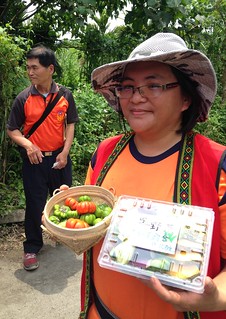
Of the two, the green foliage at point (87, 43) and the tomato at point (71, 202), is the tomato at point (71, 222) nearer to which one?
the tomato at point (71, 202)

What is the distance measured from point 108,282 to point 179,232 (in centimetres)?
41

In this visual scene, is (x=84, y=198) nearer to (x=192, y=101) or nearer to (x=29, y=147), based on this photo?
(x=192, y=101)

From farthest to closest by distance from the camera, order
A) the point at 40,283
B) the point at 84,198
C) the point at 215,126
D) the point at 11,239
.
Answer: the point at 215,126 → the point at 11,239 → the point at 40,283 → the point at 84,198

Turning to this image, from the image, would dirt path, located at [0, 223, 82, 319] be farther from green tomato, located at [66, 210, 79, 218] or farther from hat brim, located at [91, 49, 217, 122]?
hat brim, located at [91, 49, 217, 122]

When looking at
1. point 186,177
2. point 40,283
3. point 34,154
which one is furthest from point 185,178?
point 40,283

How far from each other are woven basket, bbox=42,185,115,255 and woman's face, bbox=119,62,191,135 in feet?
0.98

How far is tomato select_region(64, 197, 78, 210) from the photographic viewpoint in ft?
4.31

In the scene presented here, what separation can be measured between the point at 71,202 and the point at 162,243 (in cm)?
50

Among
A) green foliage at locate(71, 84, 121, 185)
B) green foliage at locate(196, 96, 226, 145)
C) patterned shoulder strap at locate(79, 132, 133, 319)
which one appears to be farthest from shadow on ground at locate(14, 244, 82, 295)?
green foliage at locate(196, 96, 226, 145)

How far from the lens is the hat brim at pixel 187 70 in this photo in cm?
117

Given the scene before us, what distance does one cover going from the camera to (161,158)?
1242 millimetres

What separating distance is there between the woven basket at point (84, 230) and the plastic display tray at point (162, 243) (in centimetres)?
6

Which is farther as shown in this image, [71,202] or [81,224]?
[71,202]

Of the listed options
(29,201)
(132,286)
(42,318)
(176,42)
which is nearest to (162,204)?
(132,286)
